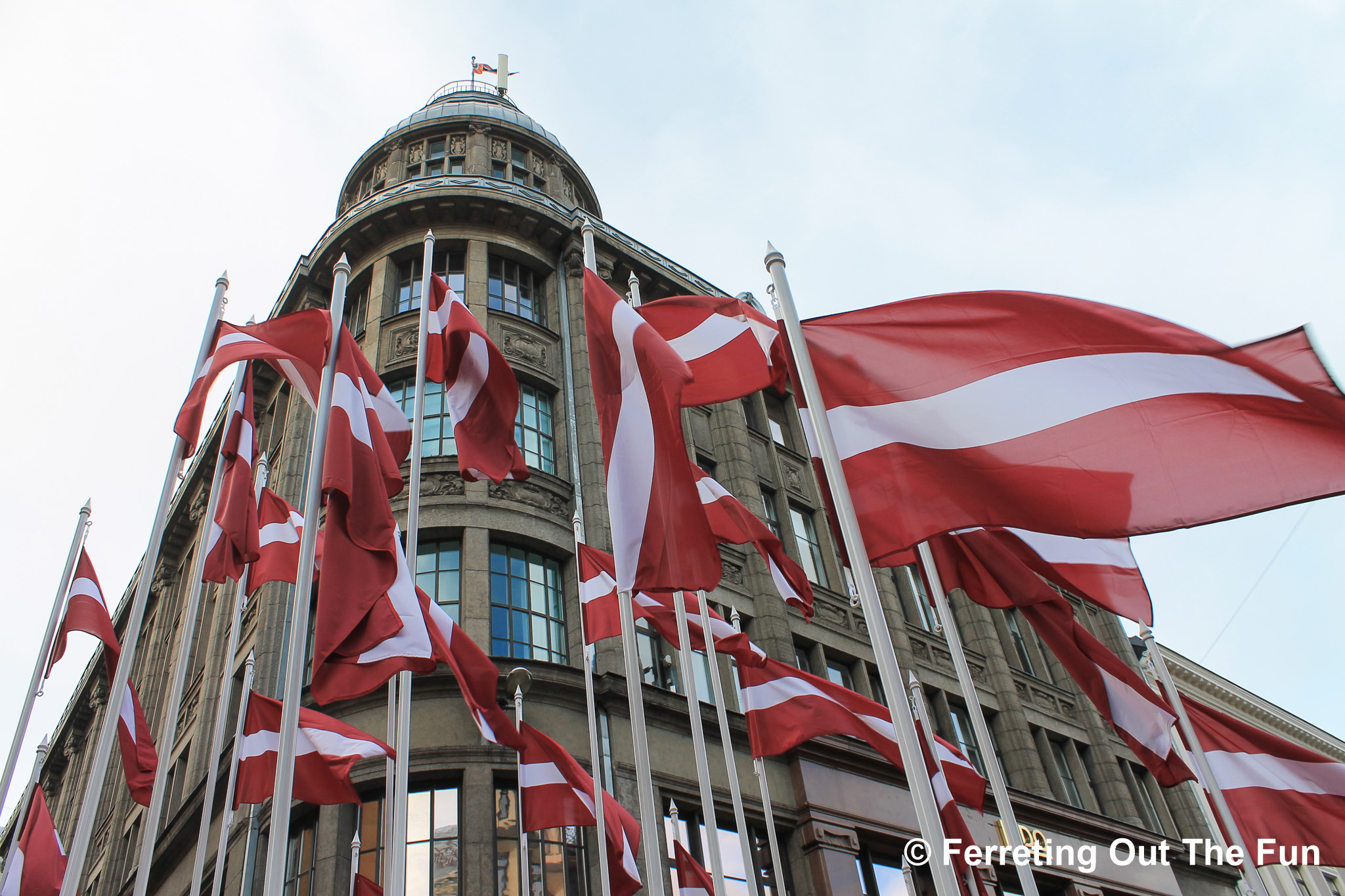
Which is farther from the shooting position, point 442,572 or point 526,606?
point 526,606

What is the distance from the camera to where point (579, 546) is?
545 inches

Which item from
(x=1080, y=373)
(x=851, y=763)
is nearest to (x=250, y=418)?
(x=1080, y=373)

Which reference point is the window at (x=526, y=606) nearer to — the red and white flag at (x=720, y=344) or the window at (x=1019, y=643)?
the red and white flag at (x=720, y=344)

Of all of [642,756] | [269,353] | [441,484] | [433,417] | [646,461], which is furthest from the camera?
[433,417]

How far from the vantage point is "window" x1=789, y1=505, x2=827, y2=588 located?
27422mm

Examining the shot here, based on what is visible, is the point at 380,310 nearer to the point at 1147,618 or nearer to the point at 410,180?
the point at 410,180

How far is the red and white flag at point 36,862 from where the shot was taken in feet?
41.1

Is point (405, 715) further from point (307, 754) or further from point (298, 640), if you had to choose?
point (307, 754)

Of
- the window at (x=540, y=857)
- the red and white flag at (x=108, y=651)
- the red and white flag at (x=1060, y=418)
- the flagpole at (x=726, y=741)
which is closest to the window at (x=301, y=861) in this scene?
the window at (x=540, y=857)

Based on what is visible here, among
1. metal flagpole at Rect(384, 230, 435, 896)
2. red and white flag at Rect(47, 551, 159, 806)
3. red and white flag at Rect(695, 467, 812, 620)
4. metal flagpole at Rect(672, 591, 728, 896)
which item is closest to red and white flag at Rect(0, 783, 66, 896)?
red and white flag at Rect(47, 551, 159, 806)

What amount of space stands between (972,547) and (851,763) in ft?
44.2

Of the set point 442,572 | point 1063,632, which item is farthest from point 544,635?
point 1063,632

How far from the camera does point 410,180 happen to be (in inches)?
1094

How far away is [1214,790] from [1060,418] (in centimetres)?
989
